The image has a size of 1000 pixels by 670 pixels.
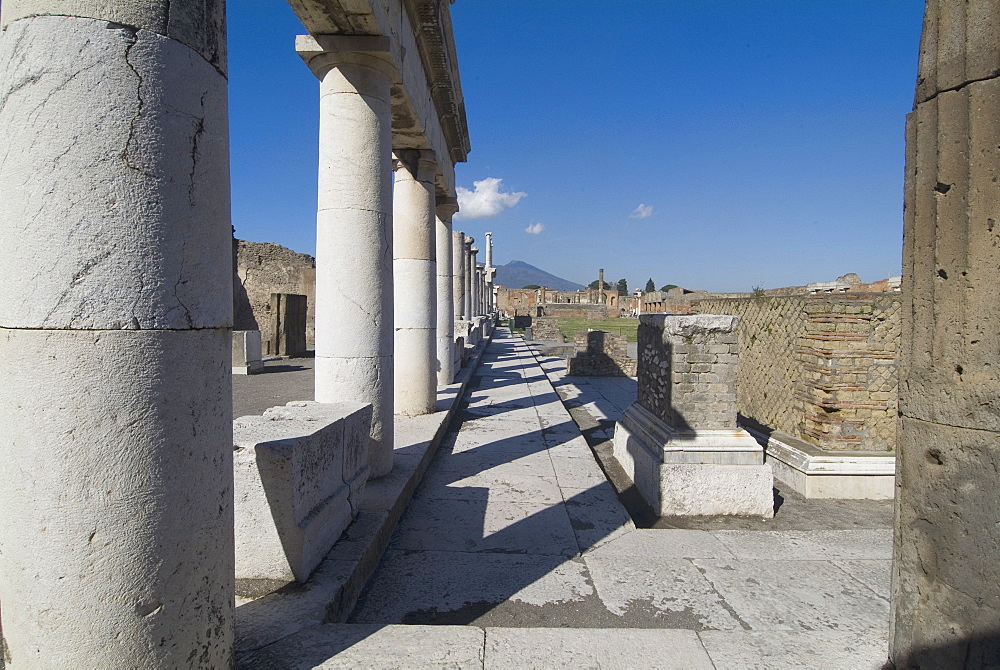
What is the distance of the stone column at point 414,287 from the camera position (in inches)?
273

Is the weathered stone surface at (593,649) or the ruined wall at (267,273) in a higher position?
the ruined wall at (267,273)

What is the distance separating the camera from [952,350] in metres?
1.71

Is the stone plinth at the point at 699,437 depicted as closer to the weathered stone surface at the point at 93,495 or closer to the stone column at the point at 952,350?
the stone column at the point at 952,350

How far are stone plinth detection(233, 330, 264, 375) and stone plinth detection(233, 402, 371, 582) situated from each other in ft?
33.9

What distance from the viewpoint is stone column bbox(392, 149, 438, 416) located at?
22.8 feet

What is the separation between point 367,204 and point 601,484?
Result: 3.42 m

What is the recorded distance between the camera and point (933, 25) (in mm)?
1770

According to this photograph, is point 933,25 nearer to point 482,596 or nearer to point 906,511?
point 906,511

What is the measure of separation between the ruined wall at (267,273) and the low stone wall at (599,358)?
1399 cm

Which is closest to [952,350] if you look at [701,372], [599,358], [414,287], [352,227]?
[701,372]

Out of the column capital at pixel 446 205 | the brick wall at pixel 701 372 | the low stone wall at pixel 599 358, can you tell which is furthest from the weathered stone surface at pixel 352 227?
the low stone wall at pixel 599 358

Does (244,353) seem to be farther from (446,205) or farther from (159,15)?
(159,15)

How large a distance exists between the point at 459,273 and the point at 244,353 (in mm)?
6423

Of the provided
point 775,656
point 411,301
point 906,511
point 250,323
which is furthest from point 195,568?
point 250,323
